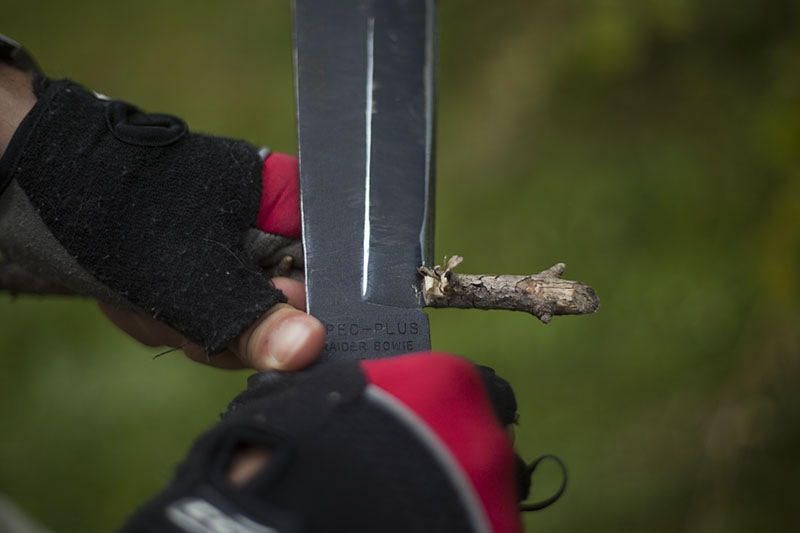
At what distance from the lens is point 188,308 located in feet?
1.91

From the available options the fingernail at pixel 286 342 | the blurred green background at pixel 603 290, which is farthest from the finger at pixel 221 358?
the blurred green background at pixel 603 290

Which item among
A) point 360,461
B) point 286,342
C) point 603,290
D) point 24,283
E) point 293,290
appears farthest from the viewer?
point 603,290

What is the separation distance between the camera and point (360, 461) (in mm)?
408

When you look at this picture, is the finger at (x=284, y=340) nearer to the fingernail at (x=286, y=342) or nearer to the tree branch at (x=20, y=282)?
the fingernail at (x=286, y=342)

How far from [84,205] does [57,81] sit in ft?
0.44

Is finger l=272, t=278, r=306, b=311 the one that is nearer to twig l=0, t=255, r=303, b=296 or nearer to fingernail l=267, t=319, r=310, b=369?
fingernail l=267, t=319, r=310, b=369

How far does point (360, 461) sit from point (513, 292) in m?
0.22

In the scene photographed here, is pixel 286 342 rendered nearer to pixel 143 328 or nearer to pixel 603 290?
pixel 143 328

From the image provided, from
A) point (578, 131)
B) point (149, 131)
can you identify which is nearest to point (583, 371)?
point (578, 131)

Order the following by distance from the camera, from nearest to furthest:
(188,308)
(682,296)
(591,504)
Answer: (188,308), (591,504), (682,296)

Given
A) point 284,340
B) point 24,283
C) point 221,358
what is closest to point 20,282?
point 24,283

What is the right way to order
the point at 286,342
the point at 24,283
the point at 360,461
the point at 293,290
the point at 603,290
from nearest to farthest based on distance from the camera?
the point at 360,461, the point at 286,342, the point at 293,290, the point at 24,283, the point at 603,290

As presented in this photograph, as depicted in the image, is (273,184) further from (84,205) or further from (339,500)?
(339,500)

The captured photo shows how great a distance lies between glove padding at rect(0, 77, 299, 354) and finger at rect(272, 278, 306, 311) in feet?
0.22
